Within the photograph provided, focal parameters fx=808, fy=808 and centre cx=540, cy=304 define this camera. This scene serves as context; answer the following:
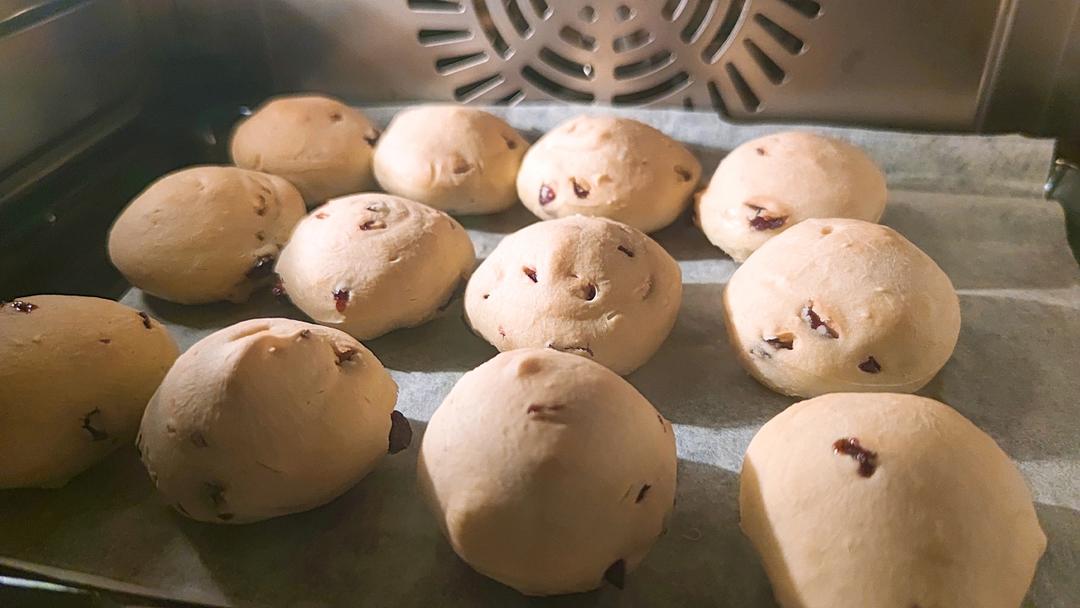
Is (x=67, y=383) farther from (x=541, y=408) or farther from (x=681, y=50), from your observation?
(x=681, y=50)

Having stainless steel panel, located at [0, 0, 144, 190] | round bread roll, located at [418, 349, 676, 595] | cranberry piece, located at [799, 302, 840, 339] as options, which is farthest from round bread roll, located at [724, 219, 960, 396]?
stainless steel panel, located at [0, 0, 144, 190]

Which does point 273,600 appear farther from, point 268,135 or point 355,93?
point 355,93

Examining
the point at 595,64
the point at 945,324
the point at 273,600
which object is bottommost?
the point at 273,600

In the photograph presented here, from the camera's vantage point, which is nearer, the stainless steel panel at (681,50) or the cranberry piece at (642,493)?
the cranberry piece at (642,493)

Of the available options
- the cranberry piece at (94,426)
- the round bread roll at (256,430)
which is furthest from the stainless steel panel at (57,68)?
the round bread roll at (256,430)

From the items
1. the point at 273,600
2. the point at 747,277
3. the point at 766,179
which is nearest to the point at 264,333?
the point at 273,600

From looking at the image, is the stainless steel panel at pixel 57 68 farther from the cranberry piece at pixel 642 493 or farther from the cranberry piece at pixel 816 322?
the cranberry piece at pixel 816 322
